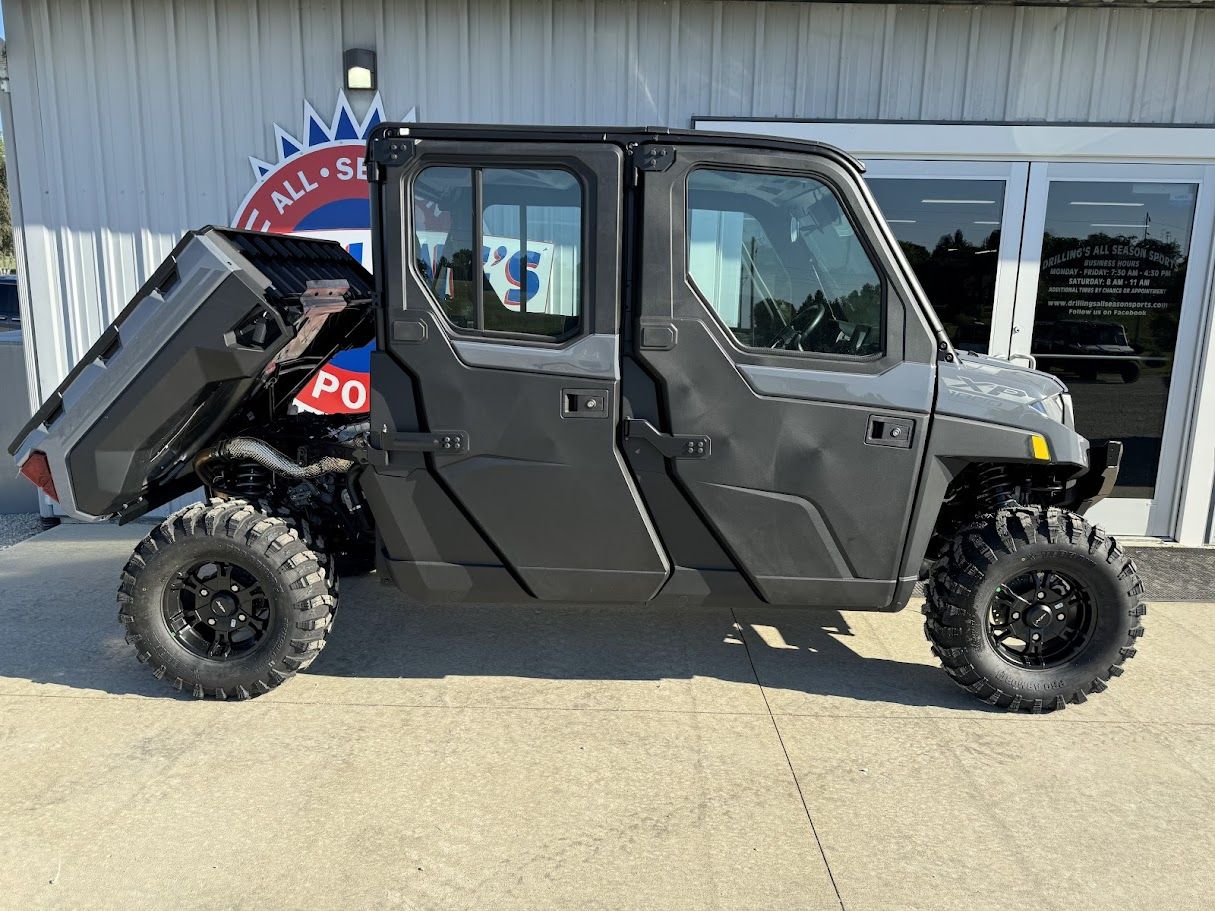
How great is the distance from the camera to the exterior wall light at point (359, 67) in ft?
18.9

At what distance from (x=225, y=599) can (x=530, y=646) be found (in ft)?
4.64

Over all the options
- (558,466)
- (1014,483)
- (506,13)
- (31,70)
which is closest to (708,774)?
(558,466)

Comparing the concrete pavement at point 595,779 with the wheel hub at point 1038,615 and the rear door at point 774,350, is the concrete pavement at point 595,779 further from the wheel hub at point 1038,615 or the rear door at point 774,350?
the rear door at point 774,350

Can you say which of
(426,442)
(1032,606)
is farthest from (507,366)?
(1032,606)

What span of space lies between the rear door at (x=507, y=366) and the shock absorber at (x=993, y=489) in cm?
150

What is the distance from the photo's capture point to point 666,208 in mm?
3297

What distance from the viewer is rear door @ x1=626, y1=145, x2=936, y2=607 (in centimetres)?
332

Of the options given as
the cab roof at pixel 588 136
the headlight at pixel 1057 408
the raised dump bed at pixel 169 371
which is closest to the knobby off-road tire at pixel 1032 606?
the headlight at pixel 1057 408

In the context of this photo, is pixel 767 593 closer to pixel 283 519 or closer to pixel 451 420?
pixel 451 420

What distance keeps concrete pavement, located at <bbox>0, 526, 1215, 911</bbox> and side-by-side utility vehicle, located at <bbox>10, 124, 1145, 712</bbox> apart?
375mm

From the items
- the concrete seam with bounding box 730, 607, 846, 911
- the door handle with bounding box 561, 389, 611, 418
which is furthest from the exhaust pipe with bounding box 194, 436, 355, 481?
the concrete seam with bounding box 730, 607, 846, 911

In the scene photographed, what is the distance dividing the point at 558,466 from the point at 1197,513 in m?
5.20

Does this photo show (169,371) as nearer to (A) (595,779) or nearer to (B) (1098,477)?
(A) (595,779)

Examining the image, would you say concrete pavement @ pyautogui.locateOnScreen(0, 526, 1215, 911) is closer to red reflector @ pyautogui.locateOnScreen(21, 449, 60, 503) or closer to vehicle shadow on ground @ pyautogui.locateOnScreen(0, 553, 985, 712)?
vehicle shadow on ground @ pyautogui.locateOnScreen(0, 553, 985, 712)
